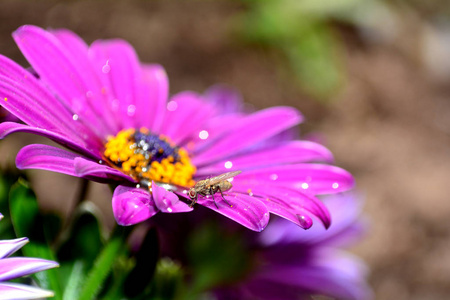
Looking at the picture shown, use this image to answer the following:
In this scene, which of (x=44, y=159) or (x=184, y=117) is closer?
(x=44, y=159)

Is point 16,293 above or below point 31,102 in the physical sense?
below

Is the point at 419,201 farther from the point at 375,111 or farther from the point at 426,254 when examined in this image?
the point at 375,111

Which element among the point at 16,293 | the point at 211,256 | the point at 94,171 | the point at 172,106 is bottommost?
the point at 16,293

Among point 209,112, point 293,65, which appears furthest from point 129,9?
point 209,112

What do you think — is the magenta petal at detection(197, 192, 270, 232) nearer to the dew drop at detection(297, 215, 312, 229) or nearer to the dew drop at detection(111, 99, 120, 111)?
the dew drop at detection(297, 215, 312, 229)

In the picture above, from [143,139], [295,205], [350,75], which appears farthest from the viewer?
[350,75]

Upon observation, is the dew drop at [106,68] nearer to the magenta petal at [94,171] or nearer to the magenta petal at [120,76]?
the magenta petal at [120,76]

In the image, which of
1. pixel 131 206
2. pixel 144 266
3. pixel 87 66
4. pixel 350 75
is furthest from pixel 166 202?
pixel 350 75

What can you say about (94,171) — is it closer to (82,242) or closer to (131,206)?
(131,206)
